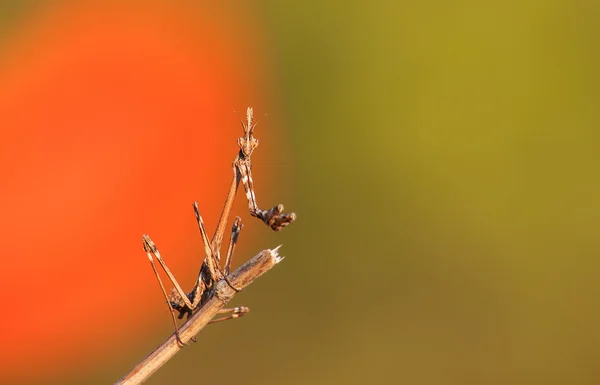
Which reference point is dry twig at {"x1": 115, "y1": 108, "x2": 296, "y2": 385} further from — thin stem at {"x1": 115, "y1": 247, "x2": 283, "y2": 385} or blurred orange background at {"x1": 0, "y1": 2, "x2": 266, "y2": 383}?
blurred orange background at {"x1": 0, "y1": 2, "x2": 266, "y2": 383}

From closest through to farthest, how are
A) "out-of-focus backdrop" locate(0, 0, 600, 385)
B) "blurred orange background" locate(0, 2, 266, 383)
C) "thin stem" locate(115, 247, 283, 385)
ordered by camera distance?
"thin stem" locate(115, 247, 283, 385), "out-of-focus backdrop" locate(0, 0, 600, 385), "blurred orange background" locate(0, 2, 266, 383)

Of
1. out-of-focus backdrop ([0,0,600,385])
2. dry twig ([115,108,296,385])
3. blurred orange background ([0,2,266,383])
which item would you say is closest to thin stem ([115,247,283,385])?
dry twig ([115,108,296,385])

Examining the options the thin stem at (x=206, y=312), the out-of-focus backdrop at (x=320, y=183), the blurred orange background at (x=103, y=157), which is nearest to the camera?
the thin stem at (x=206, y=312)

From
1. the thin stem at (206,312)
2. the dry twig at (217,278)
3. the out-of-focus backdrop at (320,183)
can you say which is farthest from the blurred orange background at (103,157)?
the thin stem at (206,312)

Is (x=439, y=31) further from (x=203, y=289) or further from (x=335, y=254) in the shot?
(x=203, y=289)

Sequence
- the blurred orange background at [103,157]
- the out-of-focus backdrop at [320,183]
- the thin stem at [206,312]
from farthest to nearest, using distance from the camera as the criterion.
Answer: the blurred orange background at [103,157] < the out-of-focus backdrop at [320,183] < the thin stem at [206,312]

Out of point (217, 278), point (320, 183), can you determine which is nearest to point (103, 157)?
point (320, 183)

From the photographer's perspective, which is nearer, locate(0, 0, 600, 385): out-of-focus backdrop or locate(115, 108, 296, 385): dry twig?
locate(115, 108, 296, 385): dry twig

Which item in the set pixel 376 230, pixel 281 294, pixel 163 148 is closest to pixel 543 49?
pixel 376 230

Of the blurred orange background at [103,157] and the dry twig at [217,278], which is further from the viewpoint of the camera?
the blurred orange background at [103,157]

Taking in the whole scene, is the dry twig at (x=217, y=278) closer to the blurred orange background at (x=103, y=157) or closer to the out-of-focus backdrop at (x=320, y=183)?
the out-of-focus backdrop at (x=320, y=183)
